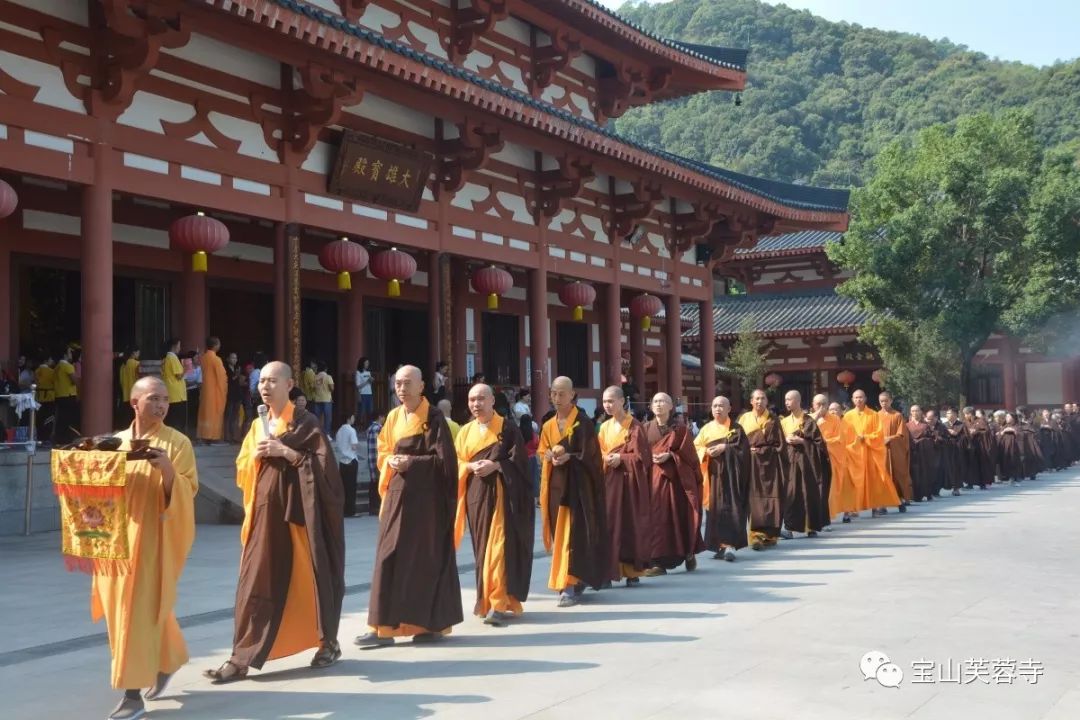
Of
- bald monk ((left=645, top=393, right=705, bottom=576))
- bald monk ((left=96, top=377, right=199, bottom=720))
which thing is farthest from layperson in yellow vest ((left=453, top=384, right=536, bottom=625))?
bald monk ((left=96, top=377, right=199, bottom=720))

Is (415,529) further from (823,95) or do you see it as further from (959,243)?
(823,95)

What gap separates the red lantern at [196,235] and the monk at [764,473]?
652 centimetres

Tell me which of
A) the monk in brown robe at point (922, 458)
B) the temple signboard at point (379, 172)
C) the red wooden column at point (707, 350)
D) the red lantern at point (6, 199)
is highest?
the temple signboard at point (379, 172)

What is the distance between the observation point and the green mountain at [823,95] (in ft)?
233

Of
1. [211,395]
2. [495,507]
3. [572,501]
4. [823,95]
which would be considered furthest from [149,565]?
[823,95]

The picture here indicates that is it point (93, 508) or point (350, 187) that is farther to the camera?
point (350, 187)

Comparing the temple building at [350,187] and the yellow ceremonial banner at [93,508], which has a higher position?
the temple building at [350,187]

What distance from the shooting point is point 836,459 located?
1491 cm

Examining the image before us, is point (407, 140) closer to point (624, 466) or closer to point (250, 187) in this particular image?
point (250, 187)

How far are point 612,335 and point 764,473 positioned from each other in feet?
25.3

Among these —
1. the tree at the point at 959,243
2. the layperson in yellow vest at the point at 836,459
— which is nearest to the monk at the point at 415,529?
the layperson in yellow vest at the point at 836,459

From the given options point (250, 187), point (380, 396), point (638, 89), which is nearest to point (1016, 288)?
point (638, 89)

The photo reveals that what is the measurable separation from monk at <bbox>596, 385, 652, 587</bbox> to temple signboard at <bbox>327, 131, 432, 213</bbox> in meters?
6.12

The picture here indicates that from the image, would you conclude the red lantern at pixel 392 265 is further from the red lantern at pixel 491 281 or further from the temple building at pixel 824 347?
the temple building at pixel 824 347
